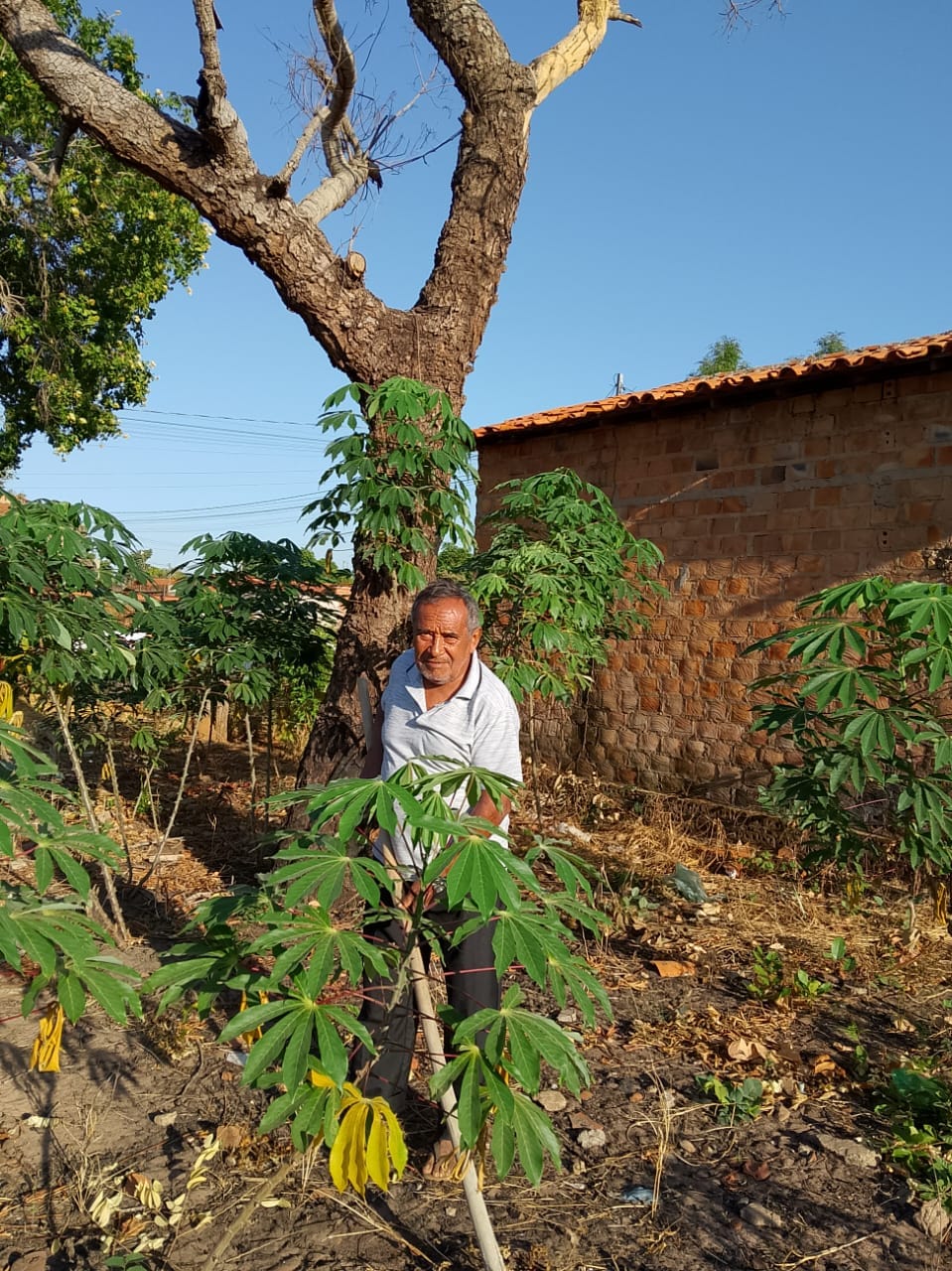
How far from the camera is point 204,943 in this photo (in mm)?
1982

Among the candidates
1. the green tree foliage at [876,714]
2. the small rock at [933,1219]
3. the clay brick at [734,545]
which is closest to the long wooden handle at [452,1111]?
the small rock at [933,1219]

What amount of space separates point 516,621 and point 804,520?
216 centimetres

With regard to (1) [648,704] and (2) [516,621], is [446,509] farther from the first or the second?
A: (1) [648,704]

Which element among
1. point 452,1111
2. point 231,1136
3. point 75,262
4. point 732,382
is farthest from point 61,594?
point 75,262

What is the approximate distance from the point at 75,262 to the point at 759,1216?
1322 cm

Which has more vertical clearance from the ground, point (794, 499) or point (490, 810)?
point (794, 499)

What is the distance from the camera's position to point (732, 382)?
6211 mm

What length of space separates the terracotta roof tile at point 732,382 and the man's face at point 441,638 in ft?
13.1

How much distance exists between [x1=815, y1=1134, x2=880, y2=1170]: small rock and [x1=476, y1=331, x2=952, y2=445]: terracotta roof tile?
13.7 feet

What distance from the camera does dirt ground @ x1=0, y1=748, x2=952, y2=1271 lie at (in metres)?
2.34

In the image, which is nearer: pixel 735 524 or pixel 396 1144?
pixel 396 1144

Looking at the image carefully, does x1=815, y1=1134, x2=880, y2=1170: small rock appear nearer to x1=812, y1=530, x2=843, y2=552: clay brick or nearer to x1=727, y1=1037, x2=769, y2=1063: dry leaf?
x1=727, y1=1037, x2=769, y2=1063: dry leaf

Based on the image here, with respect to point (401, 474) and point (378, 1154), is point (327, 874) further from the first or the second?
point (401, 474)

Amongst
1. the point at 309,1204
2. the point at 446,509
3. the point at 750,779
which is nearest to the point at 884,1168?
the point at 309,1204
